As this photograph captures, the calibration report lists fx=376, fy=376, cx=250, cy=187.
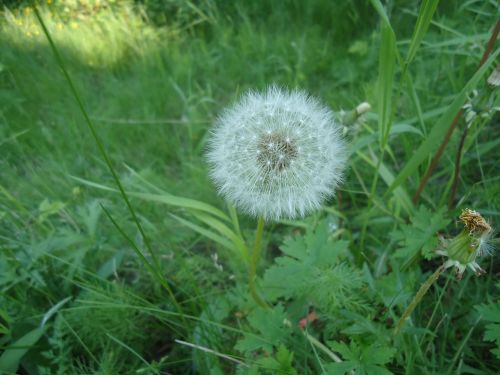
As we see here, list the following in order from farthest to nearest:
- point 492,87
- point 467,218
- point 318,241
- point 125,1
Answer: point 125,1
point 318,241
point 492,87
point 467,218

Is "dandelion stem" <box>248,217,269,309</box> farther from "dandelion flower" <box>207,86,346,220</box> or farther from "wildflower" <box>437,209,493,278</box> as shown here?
"wildflower" <box>437,209,493,278</box>

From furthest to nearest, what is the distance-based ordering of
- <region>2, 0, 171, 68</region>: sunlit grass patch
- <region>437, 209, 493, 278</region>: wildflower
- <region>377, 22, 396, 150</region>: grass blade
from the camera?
<region>2, 0, 171, 68</region>: sunlit grass patch → <region>377, 22, 396, 150</region>: grass blade → <region>437, 209, 493, 278</region>: wildflower

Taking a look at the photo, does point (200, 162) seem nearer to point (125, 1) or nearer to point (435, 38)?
point (435, 38)

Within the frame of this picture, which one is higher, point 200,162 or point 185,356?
point 200,162

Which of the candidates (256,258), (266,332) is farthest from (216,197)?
(266,332)

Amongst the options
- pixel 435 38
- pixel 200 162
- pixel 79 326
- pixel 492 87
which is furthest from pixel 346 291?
pixel 435 38

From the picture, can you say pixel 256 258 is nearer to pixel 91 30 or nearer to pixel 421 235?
pixel 421 235

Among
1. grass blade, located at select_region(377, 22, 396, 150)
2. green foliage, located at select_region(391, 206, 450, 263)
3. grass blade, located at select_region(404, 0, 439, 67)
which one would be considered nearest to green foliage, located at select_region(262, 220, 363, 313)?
green foliage, located at select_region(391, 206, 450, 263)
